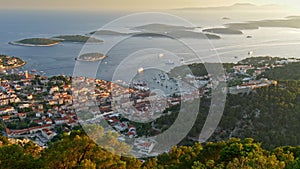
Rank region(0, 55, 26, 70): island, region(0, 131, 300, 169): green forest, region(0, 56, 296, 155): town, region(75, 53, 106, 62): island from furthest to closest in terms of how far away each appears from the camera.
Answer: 1. region(75, 53, 106, 62): island
2. region(0, 55, 26, 70): island
3. region(0, 56, 296, 155): town
4. region(0, 131, 300, 169): green forest

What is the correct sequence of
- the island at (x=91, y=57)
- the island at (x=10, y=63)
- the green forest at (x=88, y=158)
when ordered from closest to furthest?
1. the green forest at (x=88, y=158)
2. the island at (x=10, y=63)
3. the island at (x=91, y=57)

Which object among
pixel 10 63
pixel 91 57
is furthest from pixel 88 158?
pixel 10 63

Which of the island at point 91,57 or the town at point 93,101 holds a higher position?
the island at point 91,57

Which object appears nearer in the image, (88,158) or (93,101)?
(88,158)

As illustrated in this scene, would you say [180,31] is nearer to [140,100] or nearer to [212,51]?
[212,51]

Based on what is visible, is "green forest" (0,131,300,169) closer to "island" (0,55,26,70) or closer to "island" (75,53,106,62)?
"island" (0,55,26,70)

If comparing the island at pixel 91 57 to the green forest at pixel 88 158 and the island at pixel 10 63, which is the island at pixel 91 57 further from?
the green forest at pixel 88 158

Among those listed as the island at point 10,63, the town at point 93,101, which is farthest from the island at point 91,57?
the town at point 93,101

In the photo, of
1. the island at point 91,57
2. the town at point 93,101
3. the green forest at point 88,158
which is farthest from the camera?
the island at point 91,57

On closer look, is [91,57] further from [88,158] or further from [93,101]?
[88,158]

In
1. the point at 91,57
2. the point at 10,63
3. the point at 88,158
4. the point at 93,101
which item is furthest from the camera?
the point at 91,57

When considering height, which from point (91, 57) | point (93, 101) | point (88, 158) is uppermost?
point (88, 158)

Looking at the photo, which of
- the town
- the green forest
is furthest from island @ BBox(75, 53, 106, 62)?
the green forest
